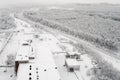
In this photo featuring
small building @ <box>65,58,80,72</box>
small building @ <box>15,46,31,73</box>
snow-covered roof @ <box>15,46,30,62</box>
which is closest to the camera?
small building @ <box>15,46,31,73</box>

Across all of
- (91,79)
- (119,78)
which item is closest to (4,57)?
(91,79)

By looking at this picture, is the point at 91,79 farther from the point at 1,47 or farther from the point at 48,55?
the point at 1,47

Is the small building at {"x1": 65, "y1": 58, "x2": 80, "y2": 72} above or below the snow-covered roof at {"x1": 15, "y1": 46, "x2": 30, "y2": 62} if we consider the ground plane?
below

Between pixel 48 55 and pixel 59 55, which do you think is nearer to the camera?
pixel 48 55

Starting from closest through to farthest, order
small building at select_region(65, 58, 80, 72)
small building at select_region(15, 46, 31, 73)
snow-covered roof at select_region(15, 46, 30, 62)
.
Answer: small building at select_region(15, 46, 31, 73) < snow-covered roof at select_region(15, 46, 30, 62) < small building at select_region(65, 58, 80, 72)

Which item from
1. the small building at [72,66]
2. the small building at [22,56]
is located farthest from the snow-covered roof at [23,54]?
the small building at [72,66]

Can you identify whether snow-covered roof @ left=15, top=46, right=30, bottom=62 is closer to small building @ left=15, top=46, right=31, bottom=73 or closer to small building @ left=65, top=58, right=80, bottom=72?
small building @ left=15, top=46, right=31, bottom=73

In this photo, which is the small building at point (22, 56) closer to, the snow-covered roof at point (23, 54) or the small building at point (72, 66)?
the snow-covered roof at point (23, 54)

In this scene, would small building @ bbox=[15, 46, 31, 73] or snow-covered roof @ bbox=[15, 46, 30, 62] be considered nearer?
small building @ bbox=[15, 46, 31, 73]

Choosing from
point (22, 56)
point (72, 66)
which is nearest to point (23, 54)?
point (22, 56)

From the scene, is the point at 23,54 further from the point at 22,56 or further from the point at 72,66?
the point at 72,66

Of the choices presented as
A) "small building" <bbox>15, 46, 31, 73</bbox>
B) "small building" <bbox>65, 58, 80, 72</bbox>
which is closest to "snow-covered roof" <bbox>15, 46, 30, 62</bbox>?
"small building" <bbox>15, 46, 31, 73</bbox>
